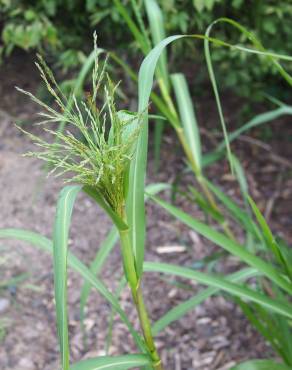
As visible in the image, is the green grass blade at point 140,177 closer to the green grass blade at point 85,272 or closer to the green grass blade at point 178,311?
the green grass blade at point 85,272

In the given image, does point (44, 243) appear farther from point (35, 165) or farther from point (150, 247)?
point (35, 165)

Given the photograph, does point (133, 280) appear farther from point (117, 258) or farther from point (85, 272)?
point (117, 258)

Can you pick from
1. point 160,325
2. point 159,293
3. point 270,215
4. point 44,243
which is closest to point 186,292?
point 159,293

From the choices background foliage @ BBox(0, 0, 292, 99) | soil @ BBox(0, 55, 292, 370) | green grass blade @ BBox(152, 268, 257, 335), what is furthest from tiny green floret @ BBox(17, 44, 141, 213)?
background foliage @ BBox(0, 0, 292, 99)

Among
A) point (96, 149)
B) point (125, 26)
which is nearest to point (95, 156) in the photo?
point (96, 149)

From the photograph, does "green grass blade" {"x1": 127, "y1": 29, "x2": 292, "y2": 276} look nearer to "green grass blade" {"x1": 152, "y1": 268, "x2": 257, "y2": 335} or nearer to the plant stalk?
the plant stalk
